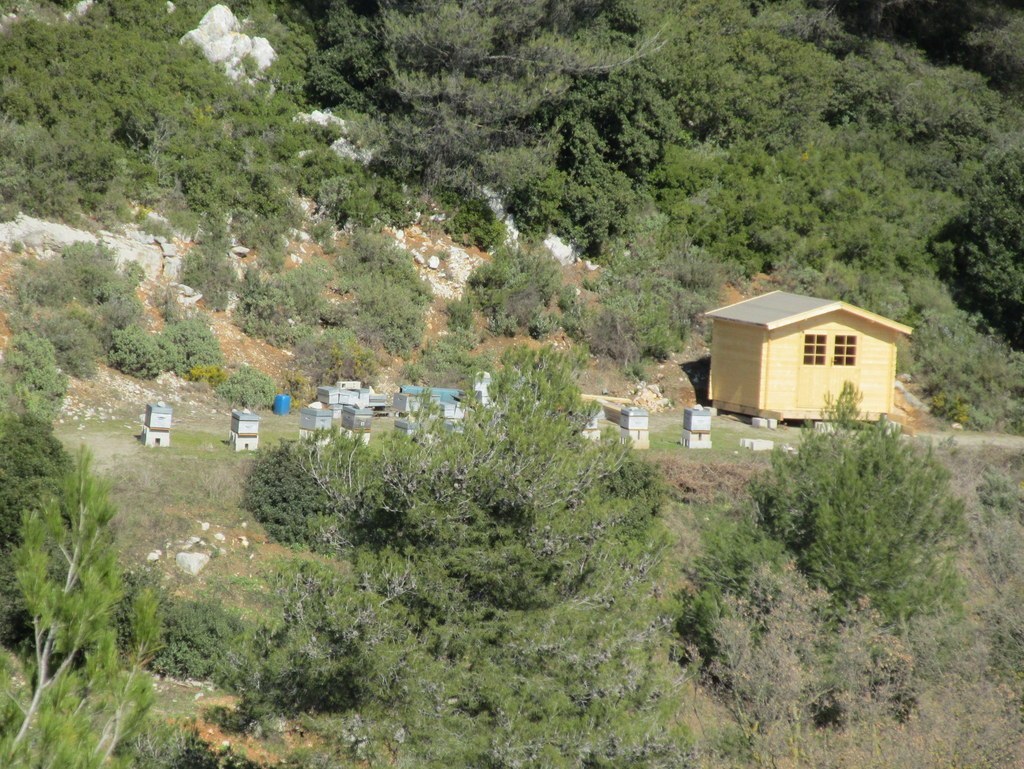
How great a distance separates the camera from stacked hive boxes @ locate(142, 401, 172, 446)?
734 inches

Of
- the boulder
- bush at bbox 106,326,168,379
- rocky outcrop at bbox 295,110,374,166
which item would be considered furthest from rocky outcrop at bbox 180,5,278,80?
bush at bbox 106,326,168,379

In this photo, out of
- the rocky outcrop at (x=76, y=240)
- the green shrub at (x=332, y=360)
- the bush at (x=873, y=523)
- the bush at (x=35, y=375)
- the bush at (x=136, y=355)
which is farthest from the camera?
the green shrub at (x=332, y=360)

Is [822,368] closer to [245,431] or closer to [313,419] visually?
[313,419]

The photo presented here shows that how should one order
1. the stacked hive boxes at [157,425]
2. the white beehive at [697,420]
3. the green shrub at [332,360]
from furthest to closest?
the green shrub at [332,360] → the white beehive at [697,420] → the stacked hive boxes at [157,425]

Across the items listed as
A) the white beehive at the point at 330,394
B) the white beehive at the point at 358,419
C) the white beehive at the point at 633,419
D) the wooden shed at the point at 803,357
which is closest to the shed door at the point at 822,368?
the wooden shed at the point at 803,357

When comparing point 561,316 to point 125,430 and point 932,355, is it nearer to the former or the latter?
point 932,355

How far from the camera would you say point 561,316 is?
28359 mm

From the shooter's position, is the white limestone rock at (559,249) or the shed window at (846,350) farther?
the white limestone rock at (559,249)

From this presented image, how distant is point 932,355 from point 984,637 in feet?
51.1

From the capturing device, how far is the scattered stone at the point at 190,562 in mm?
16234

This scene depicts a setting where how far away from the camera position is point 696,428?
2197cm

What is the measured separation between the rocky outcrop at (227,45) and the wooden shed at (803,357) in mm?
14275

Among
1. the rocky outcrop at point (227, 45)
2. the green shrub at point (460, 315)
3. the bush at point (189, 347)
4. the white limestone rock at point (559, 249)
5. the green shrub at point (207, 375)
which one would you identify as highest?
the rocky outcrop at point (227, 45)

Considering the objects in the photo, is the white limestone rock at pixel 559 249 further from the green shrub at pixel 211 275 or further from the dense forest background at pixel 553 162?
the green shrub at pixel 211 275
